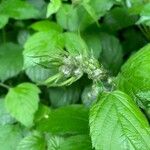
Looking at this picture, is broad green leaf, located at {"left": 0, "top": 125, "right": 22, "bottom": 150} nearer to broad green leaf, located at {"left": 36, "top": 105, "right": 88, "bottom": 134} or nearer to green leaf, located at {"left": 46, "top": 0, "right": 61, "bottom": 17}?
broad green leaf, located at {"left": 36, "top": 105, "right": 88, "bottom": 134}

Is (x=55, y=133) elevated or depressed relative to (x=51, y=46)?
depressed

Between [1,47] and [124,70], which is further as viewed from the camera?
[1,47]

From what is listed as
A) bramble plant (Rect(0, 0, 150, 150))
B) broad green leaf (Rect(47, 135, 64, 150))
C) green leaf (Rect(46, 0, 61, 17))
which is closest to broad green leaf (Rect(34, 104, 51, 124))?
bramble plant (Rect(0, 0, 150, 150))

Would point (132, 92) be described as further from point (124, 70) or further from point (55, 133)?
point (55, 133)

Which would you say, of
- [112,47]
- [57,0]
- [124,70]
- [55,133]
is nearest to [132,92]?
[124,70]

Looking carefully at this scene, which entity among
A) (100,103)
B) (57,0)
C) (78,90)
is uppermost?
(57,0)

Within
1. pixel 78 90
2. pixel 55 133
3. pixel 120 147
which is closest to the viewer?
pixel 120 147

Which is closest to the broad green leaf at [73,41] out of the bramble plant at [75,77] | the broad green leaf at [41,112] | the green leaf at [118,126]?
the bramble plant at [75,77]
